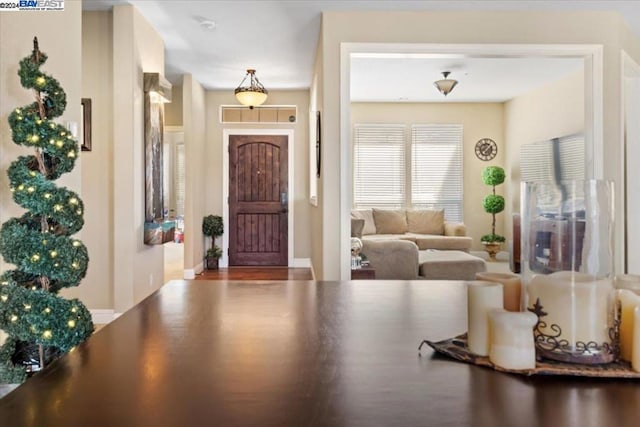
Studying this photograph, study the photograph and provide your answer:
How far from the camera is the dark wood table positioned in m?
0.61

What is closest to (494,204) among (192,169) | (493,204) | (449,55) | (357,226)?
(493,204)

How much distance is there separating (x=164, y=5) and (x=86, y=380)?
402cm

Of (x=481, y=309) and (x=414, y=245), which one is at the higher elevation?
(x=481, y=309)

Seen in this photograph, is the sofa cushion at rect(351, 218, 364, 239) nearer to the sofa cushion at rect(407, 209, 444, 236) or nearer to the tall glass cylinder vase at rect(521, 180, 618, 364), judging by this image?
the sofa cushion at rect(407, 209, 444, 236)

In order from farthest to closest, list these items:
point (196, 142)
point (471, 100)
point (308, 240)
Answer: point (471, 100)
point (308, 240)
point (196, 142)

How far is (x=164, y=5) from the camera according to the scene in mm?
4039

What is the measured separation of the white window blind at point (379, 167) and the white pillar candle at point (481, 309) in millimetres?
7406

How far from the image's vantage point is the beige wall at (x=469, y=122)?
8.23 metres

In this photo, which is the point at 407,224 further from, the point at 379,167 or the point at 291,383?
the point at 291,383

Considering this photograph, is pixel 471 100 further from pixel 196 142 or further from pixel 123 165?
pixel 123 165

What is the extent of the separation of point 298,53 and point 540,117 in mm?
3951

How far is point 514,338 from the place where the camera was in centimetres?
75

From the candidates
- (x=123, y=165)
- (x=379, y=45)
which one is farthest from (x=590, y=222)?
(x=123, y=165)

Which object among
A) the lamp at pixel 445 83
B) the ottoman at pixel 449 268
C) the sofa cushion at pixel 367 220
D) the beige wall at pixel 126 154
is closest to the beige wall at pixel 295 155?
the sofa cushion at pixel 367 220
